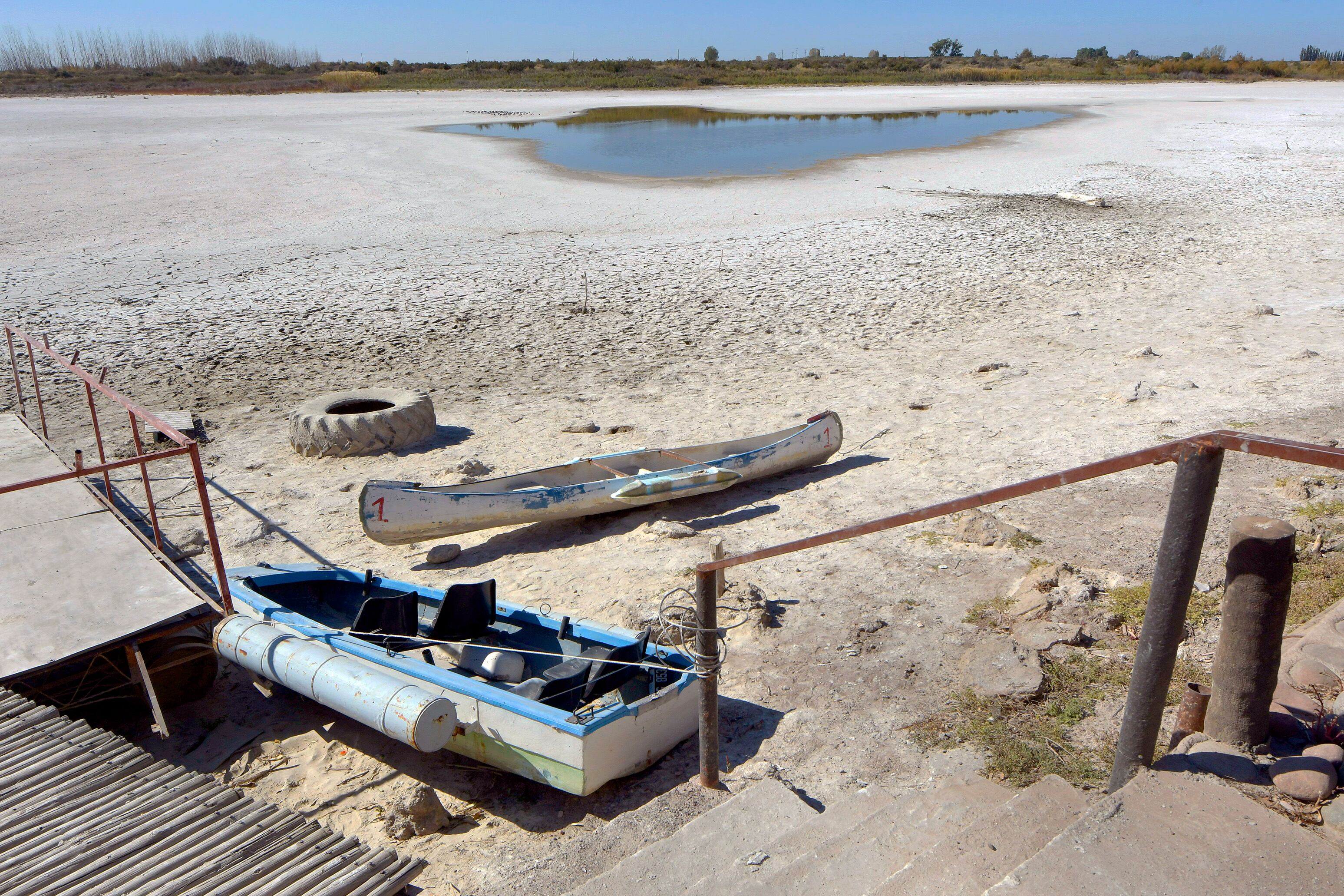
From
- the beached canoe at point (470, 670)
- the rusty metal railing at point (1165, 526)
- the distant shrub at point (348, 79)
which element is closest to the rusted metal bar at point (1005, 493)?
the rusty metal railing at point (1165, 526)

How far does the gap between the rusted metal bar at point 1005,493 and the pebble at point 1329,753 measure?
1.03 meters

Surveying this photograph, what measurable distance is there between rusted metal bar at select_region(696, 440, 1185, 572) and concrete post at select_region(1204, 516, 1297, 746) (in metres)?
0.39

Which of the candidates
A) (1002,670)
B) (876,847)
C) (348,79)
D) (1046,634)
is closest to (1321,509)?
(1046,634)

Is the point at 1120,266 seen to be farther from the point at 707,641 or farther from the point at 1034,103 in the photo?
the point at 1034,103

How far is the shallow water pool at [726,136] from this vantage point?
26.0m

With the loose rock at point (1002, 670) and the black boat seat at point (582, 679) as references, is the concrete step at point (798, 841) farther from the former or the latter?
the black boat seat at point (582, 679)

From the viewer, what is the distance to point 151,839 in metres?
3.55

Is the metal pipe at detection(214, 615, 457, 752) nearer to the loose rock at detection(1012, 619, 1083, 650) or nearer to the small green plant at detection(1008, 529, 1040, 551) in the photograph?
the loose rock at detection(1012, 619, 1083, 650)

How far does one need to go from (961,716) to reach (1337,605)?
1729 mm

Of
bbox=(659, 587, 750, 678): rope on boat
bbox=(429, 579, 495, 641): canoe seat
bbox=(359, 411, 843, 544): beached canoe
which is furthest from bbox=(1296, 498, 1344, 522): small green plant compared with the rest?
bbox=(429, 579, 495, 641): canoe seat

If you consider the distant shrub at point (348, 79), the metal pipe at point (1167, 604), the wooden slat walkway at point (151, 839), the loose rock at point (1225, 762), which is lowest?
the wooden slat walkway at point (151, 839)

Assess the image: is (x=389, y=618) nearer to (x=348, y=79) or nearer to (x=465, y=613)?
(x=465, y=613)

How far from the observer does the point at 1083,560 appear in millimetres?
6309

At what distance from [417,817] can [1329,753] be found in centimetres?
363
